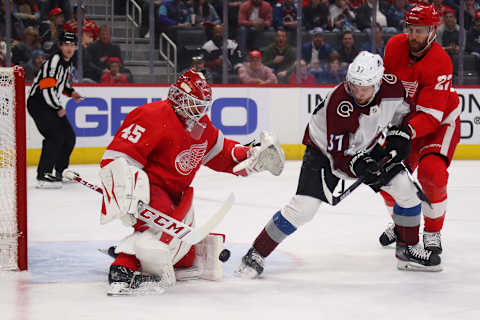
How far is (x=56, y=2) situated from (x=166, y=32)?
1.07 meters

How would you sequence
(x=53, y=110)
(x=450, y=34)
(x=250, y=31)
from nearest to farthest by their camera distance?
(x=53, y=110), (x=250, y=31), (x=450, y=34)

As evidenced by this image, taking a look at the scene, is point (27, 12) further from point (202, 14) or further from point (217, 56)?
point (217, 56)

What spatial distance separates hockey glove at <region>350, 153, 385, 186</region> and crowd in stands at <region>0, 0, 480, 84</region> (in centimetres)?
479

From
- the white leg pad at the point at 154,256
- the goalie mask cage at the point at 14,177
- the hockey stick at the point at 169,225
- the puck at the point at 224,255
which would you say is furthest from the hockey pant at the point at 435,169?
the goalie mask cage at the point at 14,177

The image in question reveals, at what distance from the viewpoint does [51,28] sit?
774cm

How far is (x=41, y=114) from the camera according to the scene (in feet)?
21.5

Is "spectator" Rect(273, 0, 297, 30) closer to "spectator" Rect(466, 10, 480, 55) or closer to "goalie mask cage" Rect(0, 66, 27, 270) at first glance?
"spectator" Rect(466, 10, 480, 55)

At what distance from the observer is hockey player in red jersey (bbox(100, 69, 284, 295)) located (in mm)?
3084

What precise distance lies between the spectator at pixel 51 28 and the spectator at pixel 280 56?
2041mm

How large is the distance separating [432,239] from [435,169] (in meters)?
0.32

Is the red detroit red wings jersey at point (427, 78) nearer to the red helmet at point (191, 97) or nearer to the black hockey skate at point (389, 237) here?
Result: the black hockey skate at point (389, 237)

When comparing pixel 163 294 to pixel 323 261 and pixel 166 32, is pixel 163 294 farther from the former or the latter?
pixel 166 32

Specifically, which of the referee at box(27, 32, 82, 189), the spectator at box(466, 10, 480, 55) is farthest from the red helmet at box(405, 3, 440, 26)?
the spectator at box(466, 10, 480, 55)

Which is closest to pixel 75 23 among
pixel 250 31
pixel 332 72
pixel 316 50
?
pixel 250 31
